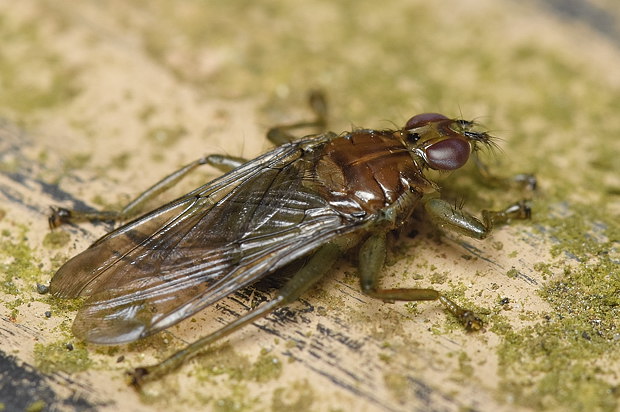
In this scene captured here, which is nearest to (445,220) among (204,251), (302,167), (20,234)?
(302,167)

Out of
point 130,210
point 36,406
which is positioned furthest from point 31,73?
point 36,406

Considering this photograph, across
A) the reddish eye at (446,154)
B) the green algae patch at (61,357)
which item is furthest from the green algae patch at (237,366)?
the reddish eye at (446,154)

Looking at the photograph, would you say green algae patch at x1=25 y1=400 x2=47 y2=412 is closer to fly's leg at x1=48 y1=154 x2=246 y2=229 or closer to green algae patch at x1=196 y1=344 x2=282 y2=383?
green algae patch at x1=196 y1=344 x2=282 y2=383

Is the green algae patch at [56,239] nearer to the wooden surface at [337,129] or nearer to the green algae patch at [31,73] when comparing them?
the wooden surface at [337,129]

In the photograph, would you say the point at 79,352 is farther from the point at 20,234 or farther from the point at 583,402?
the point at 583,402

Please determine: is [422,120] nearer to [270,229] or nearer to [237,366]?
[270,229]

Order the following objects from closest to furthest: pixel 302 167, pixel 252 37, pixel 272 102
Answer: pixel 302 167 < pixel 272 102 < pixel 252 37
